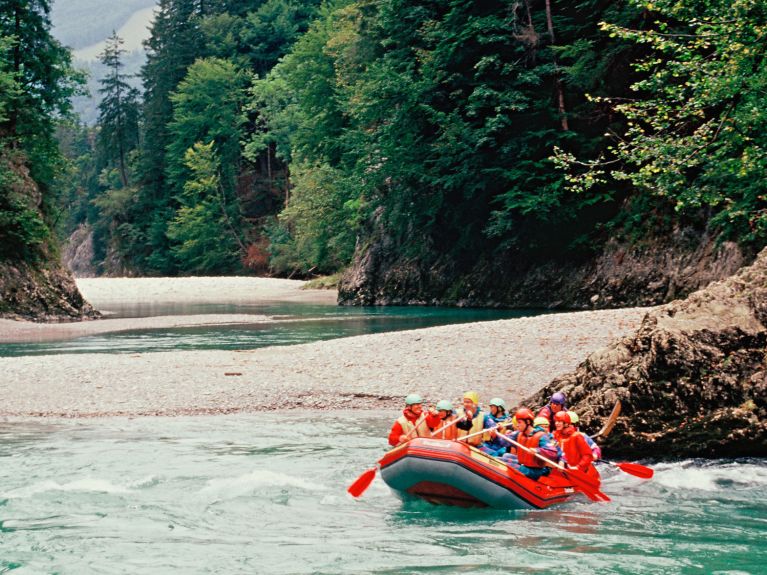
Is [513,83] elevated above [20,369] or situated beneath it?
elevated above

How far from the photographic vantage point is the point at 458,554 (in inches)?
369

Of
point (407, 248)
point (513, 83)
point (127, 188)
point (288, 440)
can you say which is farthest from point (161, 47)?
point (288, 440)

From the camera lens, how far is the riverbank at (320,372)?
1797 cm

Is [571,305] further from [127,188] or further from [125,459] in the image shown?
[127,188]

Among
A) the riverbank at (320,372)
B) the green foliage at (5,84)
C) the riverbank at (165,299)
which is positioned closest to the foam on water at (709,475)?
the riverbank at (320,372)

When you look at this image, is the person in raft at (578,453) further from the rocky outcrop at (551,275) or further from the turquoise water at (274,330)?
the rocky outcrop at (551,275)

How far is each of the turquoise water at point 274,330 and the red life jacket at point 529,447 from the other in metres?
15.2

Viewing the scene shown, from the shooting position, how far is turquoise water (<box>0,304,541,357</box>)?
2636 centimetres

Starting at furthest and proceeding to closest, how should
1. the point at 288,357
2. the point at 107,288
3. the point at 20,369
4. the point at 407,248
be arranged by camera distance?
the point at 107,288 < the point at 407,248 < the point at 288,357 < the point at 20,369

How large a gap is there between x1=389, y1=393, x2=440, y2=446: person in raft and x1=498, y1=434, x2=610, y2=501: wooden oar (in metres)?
1.13

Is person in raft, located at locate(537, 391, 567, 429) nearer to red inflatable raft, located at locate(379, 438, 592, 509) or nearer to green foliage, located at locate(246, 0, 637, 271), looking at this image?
red inflatable raft, located at locate(379, 438, 592, 509)

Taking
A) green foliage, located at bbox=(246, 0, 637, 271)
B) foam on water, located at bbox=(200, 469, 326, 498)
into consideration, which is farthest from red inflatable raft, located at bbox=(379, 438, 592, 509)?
green foliage, located at bbox=(246, 0, 637, 271)

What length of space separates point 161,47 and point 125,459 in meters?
86.0

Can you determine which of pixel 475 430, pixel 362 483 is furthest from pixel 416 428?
pixel 362 483
